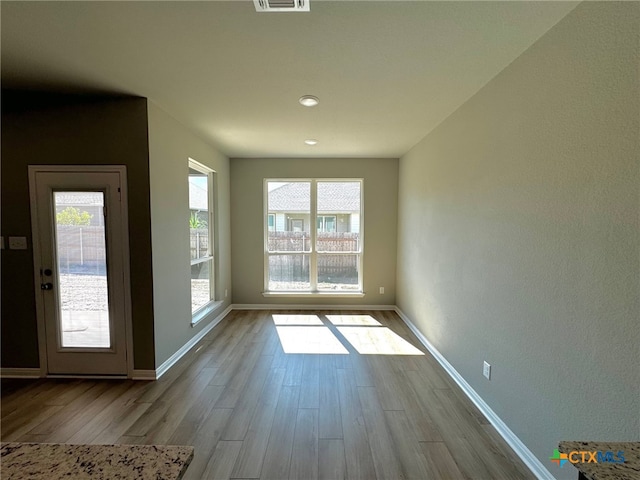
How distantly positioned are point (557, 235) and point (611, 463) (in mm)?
1190

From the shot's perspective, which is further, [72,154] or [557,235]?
[72,154]

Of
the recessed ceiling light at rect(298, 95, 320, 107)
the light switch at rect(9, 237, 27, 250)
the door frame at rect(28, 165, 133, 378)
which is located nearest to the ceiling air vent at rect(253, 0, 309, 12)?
the recessed ceiling light at rect(298, 95, 320, 107)

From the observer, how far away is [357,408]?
7.65 ft

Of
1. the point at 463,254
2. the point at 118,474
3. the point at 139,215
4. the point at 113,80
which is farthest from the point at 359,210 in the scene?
the point at 118,474

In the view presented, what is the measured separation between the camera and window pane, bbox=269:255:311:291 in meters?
5.18

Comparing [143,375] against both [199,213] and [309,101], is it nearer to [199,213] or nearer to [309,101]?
[199,213]

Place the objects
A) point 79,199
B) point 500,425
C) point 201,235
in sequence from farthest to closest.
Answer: point 201,235
point 79,199
point 500,425

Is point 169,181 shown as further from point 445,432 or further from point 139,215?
point 445,432

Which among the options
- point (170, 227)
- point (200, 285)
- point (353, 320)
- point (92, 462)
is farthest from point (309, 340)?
point (92, 462)

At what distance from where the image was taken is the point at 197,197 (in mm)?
3994

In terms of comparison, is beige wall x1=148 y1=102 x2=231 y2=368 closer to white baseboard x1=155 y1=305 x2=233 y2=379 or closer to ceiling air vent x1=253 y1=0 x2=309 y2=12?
white baseboard x1=155 y1=305 x2=233 y2=379

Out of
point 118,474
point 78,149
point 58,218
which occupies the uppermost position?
point 78,149

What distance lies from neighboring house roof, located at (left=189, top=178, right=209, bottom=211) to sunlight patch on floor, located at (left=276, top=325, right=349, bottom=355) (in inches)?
81.7

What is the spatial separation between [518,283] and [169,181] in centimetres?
325
